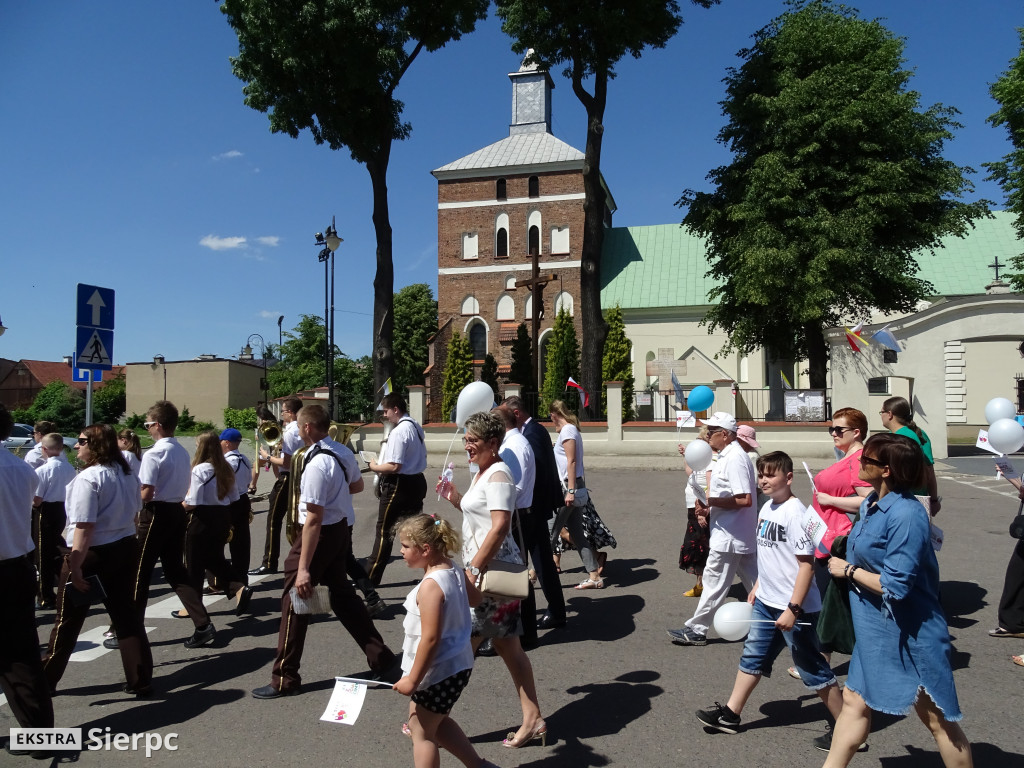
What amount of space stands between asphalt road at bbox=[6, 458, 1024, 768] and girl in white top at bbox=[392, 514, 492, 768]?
0.87 metres

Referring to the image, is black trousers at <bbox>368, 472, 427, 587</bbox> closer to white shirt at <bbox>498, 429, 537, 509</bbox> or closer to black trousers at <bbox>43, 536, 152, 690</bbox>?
white shirt at <bbox>498, 429, 537, 509</bbox>

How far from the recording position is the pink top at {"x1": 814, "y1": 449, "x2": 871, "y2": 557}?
4.62 m

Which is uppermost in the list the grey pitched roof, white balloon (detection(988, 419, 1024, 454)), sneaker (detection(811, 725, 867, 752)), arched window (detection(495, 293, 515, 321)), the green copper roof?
the grey pitched roof

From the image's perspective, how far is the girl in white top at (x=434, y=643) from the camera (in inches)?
121

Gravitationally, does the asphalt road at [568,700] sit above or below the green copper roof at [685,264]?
below

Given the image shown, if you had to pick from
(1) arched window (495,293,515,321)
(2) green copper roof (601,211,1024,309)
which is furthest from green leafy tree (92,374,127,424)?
(2) green copper roof (601,211,1024,309)

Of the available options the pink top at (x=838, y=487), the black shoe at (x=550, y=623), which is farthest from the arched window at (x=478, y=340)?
the pink top at (x=838, y=487)

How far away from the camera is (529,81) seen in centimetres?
4581

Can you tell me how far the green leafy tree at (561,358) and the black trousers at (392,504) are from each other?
26173 mm

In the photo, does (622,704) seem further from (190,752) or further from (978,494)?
(978,494)

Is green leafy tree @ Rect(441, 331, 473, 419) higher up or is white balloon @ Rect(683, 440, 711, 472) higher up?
green leafy tree @ Rect(441, 331, 473, 419)

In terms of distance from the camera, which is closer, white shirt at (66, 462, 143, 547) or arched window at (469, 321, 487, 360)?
white shirt at (66, 462, 143, 547)

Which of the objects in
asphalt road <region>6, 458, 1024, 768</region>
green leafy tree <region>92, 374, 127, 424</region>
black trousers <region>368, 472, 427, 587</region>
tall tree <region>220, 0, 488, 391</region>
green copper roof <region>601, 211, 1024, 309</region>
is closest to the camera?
asphalt road <region>6, 458, 1024, 768</region>

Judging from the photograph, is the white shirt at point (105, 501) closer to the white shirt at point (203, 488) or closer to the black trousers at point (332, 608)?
the black trousers at point (332, 608)
